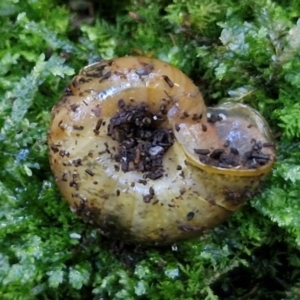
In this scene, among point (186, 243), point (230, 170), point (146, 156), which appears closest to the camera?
point (230, 170)

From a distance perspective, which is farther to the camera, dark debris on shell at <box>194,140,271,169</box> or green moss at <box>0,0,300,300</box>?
green moss at <box>0,0,300,300</box>

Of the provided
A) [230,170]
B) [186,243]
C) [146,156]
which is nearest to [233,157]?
[230,170]

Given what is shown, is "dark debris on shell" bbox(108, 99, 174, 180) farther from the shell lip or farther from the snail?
the shell lip

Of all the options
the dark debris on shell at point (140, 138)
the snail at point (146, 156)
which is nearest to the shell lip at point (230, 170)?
the snail at point (146, 156)

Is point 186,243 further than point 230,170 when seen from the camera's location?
Yes

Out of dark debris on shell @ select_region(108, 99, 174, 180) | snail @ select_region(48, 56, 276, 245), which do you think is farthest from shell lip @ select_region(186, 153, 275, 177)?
dark debris on shell @ select_region(108, 99, 174, 180)

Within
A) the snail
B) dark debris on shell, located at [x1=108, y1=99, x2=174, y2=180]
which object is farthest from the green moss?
dark debris on shell, located at [x1=108, y1=99, x2=174, y2=180]

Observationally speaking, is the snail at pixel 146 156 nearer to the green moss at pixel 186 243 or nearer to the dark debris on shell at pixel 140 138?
the dark debris on shell at pixel 140 138

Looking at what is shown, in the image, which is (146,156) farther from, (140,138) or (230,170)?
(230,170)
